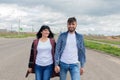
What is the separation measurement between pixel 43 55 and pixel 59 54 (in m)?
0.34

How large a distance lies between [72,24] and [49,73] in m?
1.02

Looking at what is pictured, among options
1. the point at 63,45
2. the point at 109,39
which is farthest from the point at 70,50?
the point at 109,39

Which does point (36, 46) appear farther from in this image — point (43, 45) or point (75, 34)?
point (75, 34)

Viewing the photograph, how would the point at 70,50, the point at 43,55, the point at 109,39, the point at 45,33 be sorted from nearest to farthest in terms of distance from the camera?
the point at 70,50 < the point at 43,55 < the point at 45,33 < the point at 109,39

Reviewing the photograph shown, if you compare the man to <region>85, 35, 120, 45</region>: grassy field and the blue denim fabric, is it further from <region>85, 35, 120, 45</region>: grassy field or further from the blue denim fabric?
<region>85, 35, 120, 45</region>: grassy field

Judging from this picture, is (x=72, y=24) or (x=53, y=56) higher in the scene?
(x=72, y=24)

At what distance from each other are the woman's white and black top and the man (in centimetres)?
22

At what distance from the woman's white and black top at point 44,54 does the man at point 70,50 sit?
0.22 meters

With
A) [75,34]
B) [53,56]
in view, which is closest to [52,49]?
[53,56]

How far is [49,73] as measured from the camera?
638 centimetres

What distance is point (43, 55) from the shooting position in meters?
6.30

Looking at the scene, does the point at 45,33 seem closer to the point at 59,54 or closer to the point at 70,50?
the point at 59,54

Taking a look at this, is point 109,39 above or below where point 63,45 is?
below

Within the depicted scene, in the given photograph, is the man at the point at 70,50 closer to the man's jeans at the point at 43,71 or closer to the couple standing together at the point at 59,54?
the couple standing together at the point at 59,54
